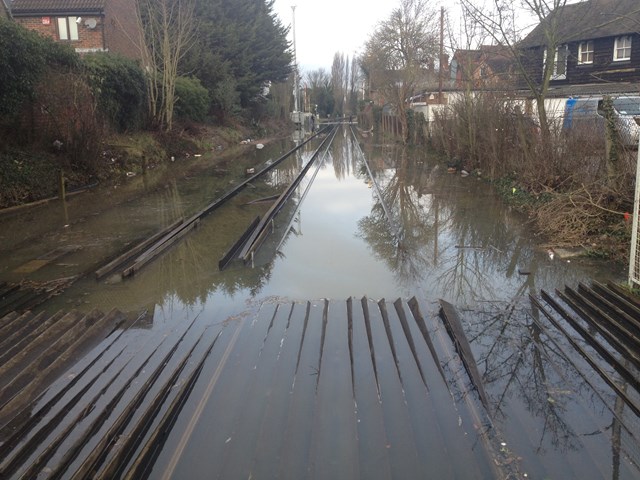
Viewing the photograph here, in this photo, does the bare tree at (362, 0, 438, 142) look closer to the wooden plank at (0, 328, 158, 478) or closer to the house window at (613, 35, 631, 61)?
the house window at (613, 35, 631, 61)

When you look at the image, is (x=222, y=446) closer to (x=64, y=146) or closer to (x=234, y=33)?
(x=64, y=146)

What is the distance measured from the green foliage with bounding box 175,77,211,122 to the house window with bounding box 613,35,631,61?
74.4ft

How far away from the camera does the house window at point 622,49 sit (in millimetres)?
27141

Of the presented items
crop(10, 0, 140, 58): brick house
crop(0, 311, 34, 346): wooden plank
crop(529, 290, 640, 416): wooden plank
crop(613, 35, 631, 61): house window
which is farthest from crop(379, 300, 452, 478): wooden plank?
crop(613, 35, 631, 61): house window

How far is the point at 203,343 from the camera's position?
5.09 meters

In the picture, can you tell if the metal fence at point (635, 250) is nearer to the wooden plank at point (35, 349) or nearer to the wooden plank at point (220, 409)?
the wooden plank at point (220, 409)

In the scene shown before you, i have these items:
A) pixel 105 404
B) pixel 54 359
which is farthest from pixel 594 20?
pixel 105 404

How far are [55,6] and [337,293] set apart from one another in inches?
1154

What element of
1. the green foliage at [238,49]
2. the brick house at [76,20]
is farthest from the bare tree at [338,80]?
the brick house at [76,20]

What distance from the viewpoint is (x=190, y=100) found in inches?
1122

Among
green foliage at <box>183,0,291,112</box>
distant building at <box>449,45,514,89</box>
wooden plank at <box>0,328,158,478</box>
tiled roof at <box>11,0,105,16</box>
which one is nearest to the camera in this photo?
wooden plank at <box>0,328,158,478</box>

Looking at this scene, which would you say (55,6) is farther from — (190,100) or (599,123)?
A: (599,123)

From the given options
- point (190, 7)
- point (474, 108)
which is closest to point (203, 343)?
point (474, 108)

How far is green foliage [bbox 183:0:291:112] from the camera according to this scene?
3388 centimetres
